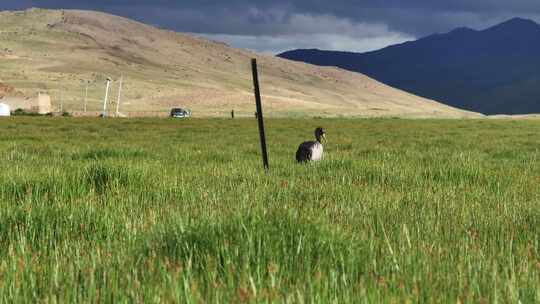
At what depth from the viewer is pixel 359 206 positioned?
6.02 metres

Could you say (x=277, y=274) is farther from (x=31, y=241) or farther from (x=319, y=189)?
(x=319, y=189)

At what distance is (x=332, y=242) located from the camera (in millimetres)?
3926

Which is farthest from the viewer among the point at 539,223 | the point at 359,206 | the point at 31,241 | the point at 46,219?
the point at 359,206

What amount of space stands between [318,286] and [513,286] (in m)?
0.99

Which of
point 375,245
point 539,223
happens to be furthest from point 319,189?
point 375,245

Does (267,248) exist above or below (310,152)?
above

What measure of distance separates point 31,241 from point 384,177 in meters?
5.91

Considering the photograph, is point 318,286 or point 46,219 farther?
point 46,219

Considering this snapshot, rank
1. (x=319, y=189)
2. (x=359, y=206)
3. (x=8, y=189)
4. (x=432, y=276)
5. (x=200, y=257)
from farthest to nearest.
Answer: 1. (x=319, y=189)
2. (x=8, y=189)
3. (x=359, y=206)
4. (x=200, y=257)
5. (x=432, y=276)

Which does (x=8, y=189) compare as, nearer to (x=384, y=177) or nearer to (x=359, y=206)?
(x=359, y=206)

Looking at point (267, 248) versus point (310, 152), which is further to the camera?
point (310, 152)

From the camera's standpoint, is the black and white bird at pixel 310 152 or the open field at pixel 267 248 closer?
the open field at pixel 267 248

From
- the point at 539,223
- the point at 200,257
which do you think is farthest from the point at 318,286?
the point at 539,223

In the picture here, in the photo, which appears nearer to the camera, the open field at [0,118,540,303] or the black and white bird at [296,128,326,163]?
the open field at [0,118,540,303]
